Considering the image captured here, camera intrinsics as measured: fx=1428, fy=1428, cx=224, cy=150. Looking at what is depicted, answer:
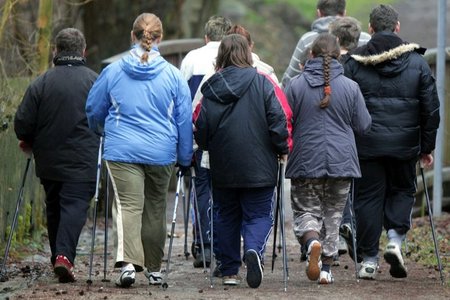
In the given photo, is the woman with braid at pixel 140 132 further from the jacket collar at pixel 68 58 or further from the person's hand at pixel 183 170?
the jacket collar at pixel 68 58

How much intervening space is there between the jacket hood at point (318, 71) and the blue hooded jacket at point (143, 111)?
3.14 feet

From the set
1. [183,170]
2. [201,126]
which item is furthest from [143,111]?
[183,170]

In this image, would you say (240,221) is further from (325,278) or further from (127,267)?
(127,267)

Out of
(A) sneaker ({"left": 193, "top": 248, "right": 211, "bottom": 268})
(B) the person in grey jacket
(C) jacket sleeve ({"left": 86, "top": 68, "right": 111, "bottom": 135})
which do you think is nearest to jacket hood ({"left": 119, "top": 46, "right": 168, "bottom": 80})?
(C) jacket sleeve ({"left": 86, "top": 68, "right": 111, "bottom": 135})

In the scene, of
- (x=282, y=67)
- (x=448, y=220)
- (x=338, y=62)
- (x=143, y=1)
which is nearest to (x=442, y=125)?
(x=448, y=220)

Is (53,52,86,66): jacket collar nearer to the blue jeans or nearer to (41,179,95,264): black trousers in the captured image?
(41,179,95,264): black trousers

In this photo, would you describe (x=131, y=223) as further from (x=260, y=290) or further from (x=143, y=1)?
(x=143, y=1)

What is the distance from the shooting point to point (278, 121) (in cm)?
1045

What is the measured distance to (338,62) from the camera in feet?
35.9

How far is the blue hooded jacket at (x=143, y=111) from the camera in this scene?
10523 millimetres

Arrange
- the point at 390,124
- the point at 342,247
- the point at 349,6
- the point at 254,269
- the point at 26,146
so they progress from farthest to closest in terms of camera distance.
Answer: the point at 349,6 < the point at 342,247 < the point at 26,146 < the point at 390,124 < the point at 254,269

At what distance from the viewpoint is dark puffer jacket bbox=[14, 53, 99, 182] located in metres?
11.1

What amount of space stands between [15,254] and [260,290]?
3.30 meters

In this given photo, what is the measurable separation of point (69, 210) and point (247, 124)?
5.48 feet
